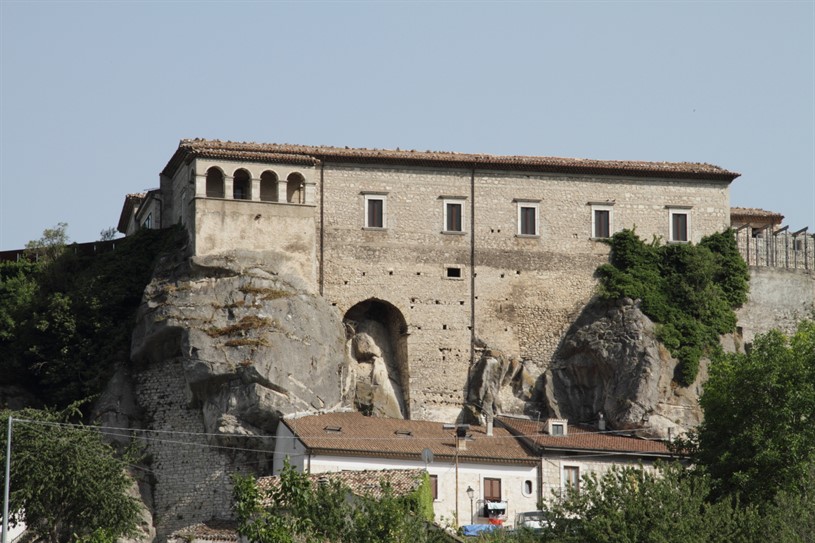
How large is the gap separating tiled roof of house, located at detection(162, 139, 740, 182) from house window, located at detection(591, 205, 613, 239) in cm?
146

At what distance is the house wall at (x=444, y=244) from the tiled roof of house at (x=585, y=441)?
2.65 m

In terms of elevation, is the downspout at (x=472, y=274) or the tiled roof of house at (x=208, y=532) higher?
the downspout at (x=472, y=274)

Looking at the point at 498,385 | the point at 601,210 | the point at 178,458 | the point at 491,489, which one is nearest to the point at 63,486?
the point at 178,458

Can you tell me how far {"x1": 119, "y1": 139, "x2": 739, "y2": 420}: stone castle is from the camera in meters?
72.8

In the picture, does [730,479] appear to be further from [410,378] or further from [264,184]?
[264,184]

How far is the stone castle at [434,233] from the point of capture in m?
72.8

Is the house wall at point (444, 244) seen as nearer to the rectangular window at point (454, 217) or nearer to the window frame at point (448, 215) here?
the window frame at point (448, 215)

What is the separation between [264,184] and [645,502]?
83.8 ft

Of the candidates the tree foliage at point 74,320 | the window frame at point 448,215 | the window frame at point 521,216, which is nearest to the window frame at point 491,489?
the window frame at point 448,215

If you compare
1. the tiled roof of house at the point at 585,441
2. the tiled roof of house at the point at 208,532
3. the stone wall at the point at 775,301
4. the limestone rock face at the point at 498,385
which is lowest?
the tiled roof of house at the point at 208,532

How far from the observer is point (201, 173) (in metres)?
72.3

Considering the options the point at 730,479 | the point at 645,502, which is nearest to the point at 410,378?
the point at 730,479

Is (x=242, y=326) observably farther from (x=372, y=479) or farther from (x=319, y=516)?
(x=319, y=516)

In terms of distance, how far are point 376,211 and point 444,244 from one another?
2928 mm
